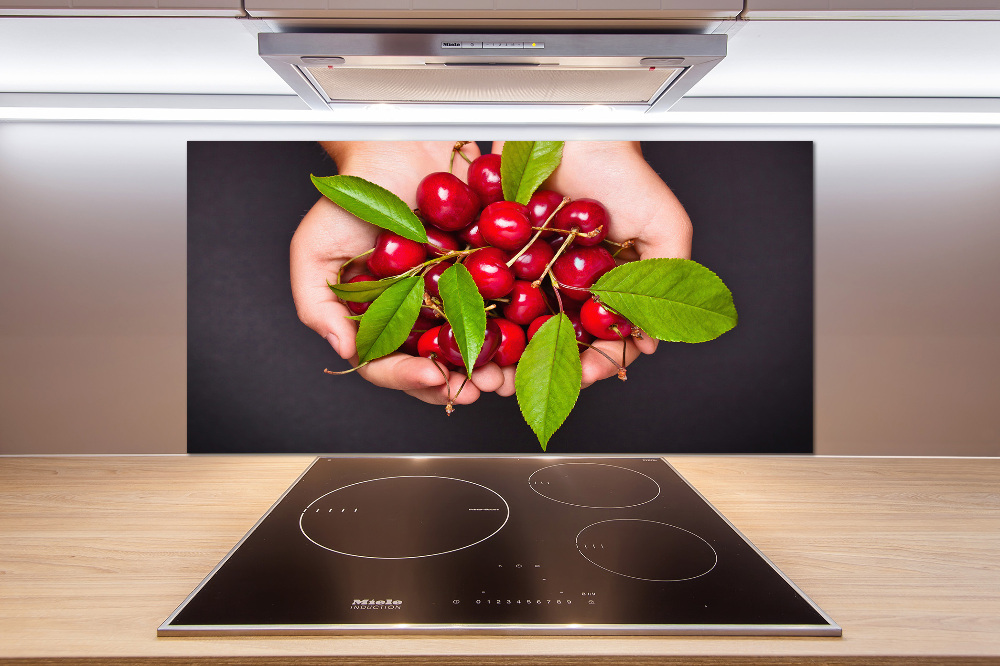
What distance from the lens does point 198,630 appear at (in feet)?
1.84

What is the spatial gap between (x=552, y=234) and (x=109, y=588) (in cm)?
81

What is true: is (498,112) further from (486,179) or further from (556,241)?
(556,241)

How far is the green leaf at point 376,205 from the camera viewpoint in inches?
39.1

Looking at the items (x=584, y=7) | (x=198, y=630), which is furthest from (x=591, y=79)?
(x=198, y=630)

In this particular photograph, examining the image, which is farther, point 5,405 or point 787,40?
point 5,405

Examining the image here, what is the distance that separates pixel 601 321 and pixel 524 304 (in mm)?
138

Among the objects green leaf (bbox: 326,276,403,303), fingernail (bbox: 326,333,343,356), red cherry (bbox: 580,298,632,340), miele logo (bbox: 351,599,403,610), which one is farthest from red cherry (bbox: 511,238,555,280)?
miele logo (bbox: 351,599,403,610)

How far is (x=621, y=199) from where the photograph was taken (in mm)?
1074

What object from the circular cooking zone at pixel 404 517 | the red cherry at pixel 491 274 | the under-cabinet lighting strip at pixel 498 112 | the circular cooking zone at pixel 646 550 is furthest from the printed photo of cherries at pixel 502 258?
the circular cooking zone at pixel 646 550

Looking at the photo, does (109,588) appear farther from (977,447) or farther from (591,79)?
(977,447)

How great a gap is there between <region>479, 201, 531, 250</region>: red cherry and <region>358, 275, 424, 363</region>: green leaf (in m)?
0.15

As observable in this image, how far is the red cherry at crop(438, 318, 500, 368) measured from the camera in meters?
0.99

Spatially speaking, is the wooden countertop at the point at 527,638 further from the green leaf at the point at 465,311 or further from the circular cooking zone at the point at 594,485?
the green leaf at the point at 465,311

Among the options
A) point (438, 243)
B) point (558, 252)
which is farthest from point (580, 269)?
point (438, 243)
